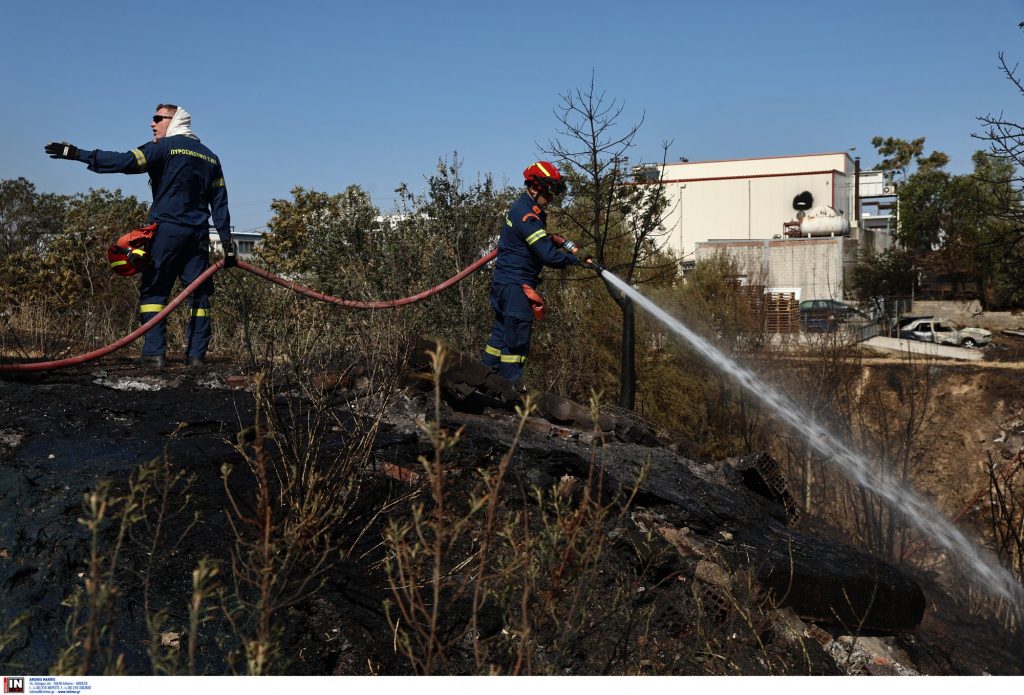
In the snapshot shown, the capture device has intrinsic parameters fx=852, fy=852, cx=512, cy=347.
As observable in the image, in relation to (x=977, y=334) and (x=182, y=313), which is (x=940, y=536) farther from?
(x=977, y=334)

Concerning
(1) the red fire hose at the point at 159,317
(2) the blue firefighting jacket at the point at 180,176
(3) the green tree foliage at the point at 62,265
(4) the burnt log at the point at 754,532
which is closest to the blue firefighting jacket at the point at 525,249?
(1) the red fire hose at the point at 159,317

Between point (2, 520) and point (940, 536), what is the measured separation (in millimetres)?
7099

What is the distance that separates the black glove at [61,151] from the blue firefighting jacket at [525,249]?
10.3 feet

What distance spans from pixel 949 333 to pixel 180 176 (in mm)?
A: 26181

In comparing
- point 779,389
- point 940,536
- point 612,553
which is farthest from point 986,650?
point 779,389

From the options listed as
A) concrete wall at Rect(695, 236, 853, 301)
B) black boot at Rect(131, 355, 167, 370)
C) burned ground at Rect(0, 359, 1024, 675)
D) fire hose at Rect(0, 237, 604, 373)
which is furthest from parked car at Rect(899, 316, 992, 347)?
black boot at Rect(131, 355, 167, 370)

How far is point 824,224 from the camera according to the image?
132ft

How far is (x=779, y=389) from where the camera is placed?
426 inches

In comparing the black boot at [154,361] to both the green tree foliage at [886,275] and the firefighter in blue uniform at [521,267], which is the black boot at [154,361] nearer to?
the firefighter in blue uniform at [521,267]

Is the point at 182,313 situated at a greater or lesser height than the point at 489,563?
greater

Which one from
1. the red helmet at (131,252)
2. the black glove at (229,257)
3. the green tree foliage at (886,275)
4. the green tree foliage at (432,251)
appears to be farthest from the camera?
the green tree foliage at (886,275)

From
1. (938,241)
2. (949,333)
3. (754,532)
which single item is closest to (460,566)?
(754,532)

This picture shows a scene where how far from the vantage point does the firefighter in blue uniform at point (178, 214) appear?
6.46m

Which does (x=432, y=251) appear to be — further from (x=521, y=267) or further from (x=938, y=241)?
(x=938, y=241)
